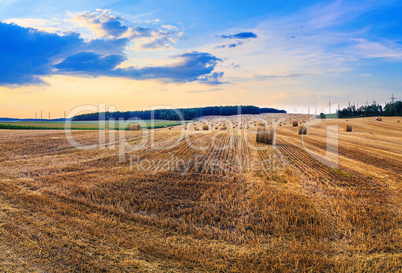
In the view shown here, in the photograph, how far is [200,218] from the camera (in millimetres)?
6789

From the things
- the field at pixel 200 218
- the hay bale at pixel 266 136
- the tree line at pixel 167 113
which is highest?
the tree line at pixel 167 113

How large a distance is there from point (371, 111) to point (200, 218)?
129 metres

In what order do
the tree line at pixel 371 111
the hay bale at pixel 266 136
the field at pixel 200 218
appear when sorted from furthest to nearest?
1. the tree line at pixel 371 111
2. the hay bale at pixel 266 136
3. the field at pixel 200 218

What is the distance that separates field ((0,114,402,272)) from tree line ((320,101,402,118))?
343 ft

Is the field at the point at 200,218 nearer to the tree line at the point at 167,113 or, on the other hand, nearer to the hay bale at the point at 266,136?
the hay bale at the point at 266,136

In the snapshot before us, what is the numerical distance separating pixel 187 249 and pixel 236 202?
2997 mm

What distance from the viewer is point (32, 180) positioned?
10133 mm

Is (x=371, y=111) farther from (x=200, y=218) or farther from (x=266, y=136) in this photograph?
(x=200, y=218)

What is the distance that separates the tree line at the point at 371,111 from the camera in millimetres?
97562

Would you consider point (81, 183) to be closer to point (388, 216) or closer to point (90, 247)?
point (90, 247)

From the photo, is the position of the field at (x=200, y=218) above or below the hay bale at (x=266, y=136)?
below

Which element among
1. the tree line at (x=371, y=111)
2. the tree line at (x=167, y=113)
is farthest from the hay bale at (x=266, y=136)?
the tree line at (x=371, y=111)

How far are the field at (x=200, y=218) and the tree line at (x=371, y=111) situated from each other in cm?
10467

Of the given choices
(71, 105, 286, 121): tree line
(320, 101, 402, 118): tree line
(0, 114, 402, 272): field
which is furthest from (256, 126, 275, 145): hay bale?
(320, 101, 402, 118): tree line
